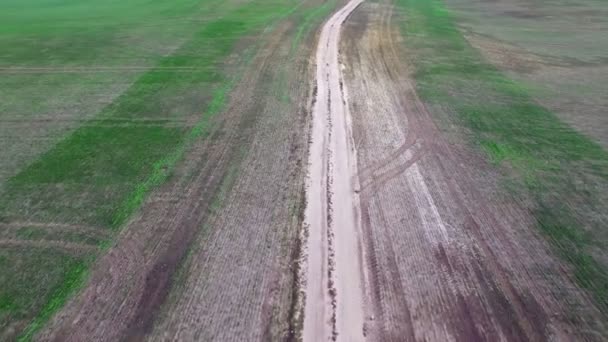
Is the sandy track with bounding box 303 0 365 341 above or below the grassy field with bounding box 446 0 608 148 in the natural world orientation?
below

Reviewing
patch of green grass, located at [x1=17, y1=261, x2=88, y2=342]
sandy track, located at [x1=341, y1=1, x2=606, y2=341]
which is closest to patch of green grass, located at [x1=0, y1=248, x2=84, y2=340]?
patch of green grass, located at [x1=17, y1=261, x2=88, y2=342]

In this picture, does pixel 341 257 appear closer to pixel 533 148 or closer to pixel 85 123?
pixel 533 148

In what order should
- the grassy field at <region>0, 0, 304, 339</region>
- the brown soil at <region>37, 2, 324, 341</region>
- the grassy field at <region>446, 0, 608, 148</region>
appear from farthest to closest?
the grassy field at <region>446, 0, 608, 148</region> < the grassy field at <region>0, 0, 304, 339</region> < the brown soil at <region>37, 2, 324, 341</region>

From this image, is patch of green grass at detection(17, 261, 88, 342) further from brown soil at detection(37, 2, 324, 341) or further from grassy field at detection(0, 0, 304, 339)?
brown soil at detection(37, 2, 324, 341)

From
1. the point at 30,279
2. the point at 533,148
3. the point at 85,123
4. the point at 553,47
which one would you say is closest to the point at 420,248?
the point at 533,148

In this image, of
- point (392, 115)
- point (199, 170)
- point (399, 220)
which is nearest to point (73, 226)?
point (199, 170)

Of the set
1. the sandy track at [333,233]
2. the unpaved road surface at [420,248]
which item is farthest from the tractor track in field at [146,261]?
the unpaved road surface at [420,248]
